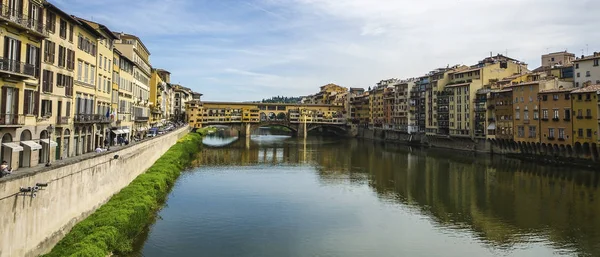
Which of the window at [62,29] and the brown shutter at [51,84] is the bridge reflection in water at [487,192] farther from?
the window at [62,29]

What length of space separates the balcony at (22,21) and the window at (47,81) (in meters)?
Answer: 2.38

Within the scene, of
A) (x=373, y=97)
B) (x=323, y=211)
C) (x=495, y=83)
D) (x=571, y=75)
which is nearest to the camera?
(x=323, y=211)

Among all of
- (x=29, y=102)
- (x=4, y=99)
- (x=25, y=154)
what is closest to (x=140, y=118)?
(x=25, y=154)

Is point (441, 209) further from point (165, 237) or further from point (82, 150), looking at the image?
point (82, 150)

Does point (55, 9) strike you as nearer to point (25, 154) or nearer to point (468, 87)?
point (25, 154)

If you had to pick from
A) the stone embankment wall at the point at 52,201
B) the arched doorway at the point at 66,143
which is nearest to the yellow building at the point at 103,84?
the arched doorway at the point at 66,143

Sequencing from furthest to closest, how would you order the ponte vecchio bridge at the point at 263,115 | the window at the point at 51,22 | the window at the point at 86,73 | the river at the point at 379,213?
1. the ponte vecchio bridge at the point at 263,115
2. the window at the point at 86,73
3. the window at the point at 51,22
4. the river at the point at 379,213

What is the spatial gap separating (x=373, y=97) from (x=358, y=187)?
79.6 metres

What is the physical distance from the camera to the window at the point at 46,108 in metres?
23.4

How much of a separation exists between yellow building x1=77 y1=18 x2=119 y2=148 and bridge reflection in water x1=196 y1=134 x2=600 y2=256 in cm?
1863

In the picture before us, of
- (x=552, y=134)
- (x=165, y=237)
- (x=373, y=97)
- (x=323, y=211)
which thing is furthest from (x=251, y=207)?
(x=373, y=97)

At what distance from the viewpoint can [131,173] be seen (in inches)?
1182

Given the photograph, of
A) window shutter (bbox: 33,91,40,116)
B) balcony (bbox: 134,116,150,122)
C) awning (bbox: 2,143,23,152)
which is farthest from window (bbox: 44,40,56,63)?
balcony (bbox: 134,116,150,122)

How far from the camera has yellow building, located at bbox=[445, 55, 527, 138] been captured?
231ft
